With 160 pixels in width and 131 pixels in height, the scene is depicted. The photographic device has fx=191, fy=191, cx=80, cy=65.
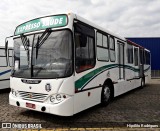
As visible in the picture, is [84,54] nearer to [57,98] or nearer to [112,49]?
[57,98]

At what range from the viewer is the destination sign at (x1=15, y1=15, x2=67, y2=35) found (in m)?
5.09

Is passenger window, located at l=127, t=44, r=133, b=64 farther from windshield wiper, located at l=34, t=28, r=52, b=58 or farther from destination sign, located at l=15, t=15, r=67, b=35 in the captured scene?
windshield wiper, located at l=34, t=28, r=52, b=58

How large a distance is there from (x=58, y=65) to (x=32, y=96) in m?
1.20

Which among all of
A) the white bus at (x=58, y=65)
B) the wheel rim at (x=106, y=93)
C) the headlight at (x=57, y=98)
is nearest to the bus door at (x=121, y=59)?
the wheel rim at (x=106, y=93)

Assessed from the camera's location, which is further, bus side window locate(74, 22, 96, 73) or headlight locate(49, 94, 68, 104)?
bus side window locate(74, 22, 96, 73)

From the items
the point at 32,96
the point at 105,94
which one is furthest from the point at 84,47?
the point at 105,94

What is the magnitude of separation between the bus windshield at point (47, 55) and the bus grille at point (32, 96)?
49 cm

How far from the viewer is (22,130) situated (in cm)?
472

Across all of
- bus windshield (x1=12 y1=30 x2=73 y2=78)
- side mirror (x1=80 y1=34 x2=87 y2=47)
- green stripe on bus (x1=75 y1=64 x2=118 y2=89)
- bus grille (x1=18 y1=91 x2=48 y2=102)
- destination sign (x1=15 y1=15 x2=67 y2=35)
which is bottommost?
bus grille (x1=18 y1=91 x2=48 y2=102)

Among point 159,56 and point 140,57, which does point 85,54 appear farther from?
point 159,56

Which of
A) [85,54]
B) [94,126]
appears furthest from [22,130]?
[85,54]

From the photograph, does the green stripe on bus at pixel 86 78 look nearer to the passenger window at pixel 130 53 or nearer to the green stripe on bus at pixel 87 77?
the green stripe on bus at pixel 87 77

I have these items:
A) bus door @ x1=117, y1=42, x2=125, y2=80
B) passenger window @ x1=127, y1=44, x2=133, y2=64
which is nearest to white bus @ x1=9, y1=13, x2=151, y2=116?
bus door @ x1=117, y1=42, x2=125, y2=80

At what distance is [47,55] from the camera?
200 inches
